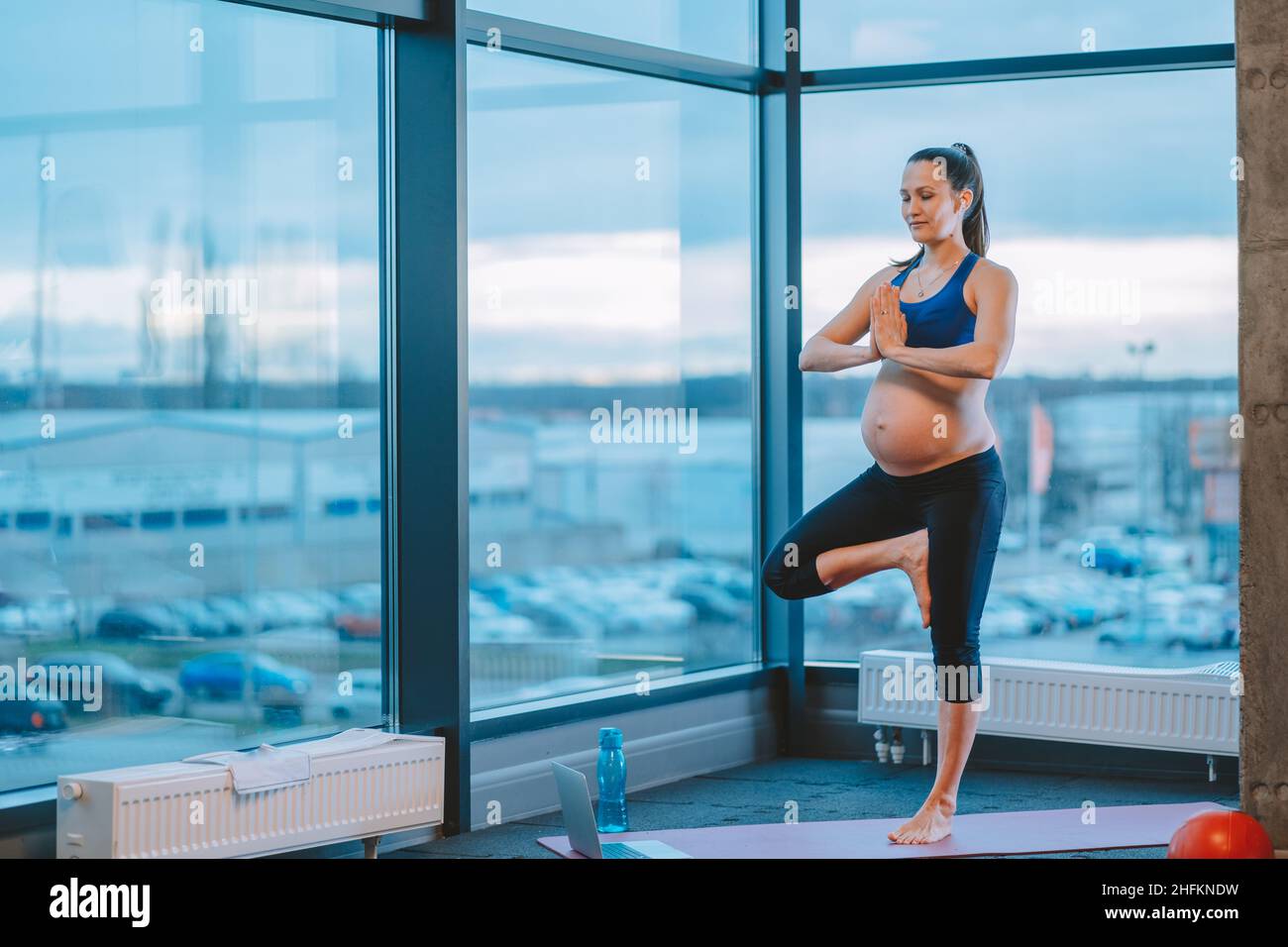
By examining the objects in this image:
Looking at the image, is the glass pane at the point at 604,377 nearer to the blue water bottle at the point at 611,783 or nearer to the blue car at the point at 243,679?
the blue water bottle at the point at 611,783

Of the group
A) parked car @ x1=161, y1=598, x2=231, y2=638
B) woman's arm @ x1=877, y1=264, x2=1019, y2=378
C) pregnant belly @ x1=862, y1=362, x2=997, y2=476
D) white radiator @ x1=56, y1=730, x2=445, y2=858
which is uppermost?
woman's arm @ x1=877, y1=264, x2=1019, y2=378

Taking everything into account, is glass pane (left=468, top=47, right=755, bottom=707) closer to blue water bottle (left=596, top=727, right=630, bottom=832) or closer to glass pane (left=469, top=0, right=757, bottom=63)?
glass pane (left=469, top=0, right=757, bottom=63)

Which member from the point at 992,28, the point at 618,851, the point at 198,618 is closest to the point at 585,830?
the point at 618,851

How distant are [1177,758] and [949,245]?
2302 mm

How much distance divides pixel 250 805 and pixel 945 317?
234 centimetres

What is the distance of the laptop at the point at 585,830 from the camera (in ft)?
13.0

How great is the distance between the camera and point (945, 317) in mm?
4441

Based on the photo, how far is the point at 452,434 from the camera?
4.92m

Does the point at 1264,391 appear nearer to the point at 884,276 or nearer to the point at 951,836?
the point at 884,276

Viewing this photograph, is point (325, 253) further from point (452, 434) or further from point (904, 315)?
point (904, 315)

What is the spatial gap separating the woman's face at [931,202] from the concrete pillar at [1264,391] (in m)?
0.95

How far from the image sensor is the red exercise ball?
3.46 meters

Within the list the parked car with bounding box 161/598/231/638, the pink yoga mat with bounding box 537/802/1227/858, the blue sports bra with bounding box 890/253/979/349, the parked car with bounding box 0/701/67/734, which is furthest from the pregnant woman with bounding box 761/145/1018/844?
the parked car with bounding box 0/701/67/734

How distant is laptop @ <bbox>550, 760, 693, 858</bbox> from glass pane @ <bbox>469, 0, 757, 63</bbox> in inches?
100
